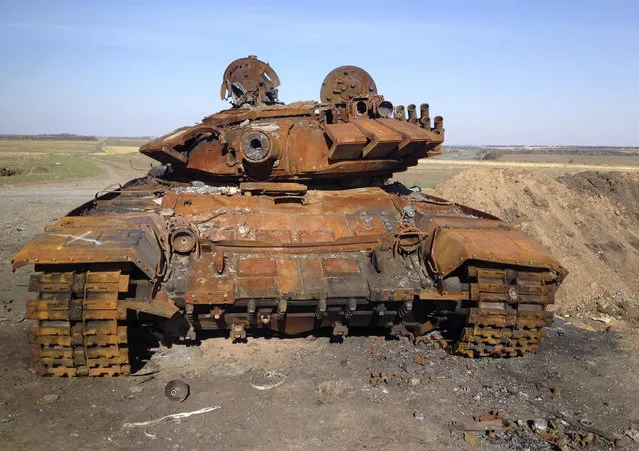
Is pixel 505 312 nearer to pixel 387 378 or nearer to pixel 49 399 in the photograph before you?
pixel 387 378

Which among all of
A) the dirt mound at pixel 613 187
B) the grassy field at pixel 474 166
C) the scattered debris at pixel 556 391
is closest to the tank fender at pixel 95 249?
the scattered debris at pixel 556 391

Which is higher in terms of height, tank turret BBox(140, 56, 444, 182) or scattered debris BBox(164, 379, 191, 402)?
tank turret BBox(140, 56, 444, 182)

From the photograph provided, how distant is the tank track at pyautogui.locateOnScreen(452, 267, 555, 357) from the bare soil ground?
1.35 ft

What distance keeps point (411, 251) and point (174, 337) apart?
3756 millimetres

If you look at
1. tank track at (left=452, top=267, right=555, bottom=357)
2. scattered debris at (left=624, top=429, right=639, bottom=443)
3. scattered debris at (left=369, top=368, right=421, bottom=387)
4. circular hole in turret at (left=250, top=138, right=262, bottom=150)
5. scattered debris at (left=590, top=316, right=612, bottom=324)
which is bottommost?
scattered debris at (left=590, top=316, right=612, bottom=324)

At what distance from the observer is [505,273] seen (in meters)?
6.91

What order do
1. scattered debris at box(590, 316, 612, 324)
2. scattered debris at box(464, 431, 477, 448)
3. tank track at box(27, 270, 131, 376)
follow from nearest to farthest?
scattered debris at box(464, 431, 477, 448) → tank track at box(27, 270, 131, 376) → scattered debris at box(590, 316, 612, 324)

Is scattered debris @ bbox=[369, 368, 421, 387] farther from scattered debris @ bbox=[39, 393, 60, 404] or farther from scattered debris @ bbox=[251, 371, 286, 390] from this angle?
scattered debris @ bbox=[39, 393, 60, 404]

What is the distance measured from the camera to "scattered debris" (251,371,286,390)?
21.7 feet

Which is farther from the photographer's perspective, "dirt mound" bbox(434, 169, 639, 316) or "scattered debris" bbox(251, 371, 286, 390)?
"dirt mound" bbox(434, 169, 639, 316)

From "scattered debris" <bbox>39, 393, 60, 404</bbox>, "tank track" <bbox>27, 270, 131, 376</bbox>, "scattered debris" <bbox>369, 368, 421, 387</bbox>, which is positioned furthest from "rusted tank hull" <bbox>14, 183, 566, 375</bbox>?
"scattered debris" <bbox>369, 368, 421, 387</bbox>

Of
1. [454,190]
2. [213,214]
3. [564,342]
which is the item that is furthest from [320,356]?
[454,190]

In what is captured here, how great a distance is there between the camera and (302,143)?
8.46m

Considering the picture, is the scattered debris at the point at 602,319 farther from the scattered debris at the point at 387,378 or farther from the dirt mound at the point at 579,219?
the scattered debris at the point at 387,378
